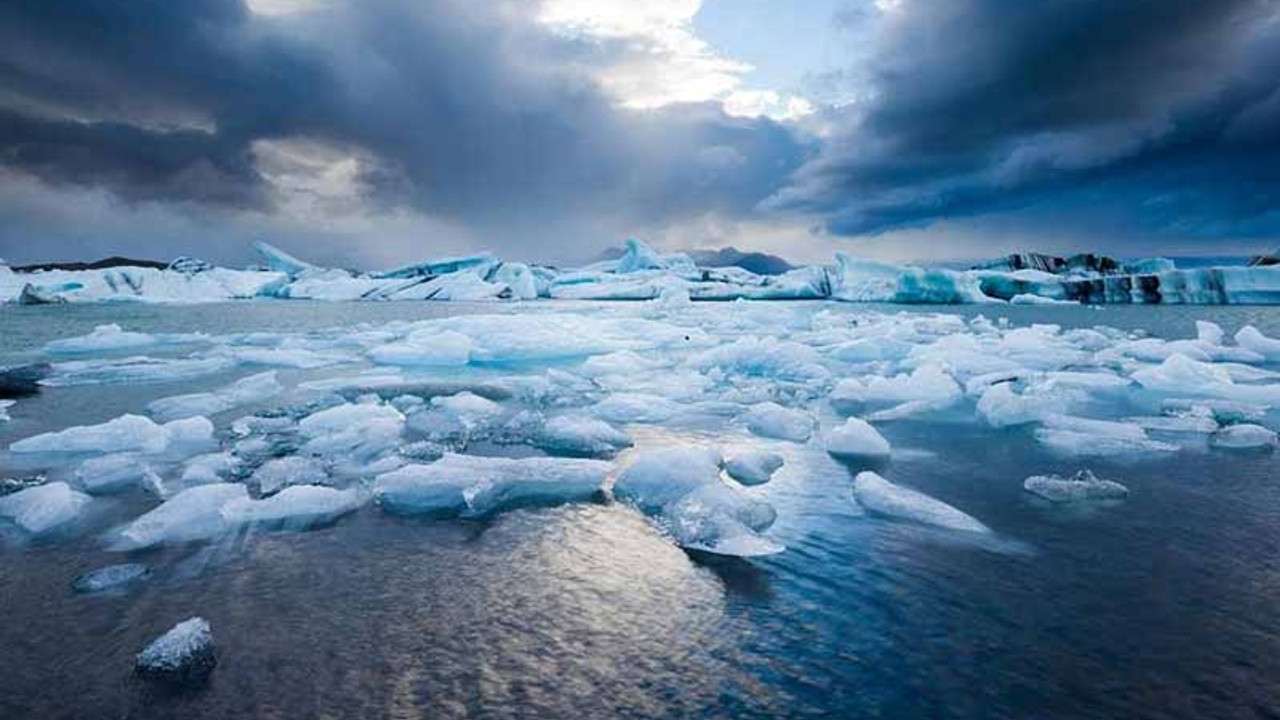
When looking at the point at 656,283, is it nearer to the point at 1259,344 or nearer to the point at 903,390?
the point at 1259,344

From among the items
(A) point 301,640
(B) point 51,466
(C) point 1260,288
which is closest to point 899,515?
(A) point 301,640

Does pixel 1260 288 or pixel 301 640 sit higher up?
pixel 1260 288

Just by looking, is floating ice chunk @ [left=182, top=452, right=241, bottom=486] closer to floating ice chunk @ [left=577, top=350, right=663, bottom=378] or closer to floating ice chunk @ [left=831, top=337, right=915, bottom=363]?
floating ice chunk @ [left=577, top=350, right=663, bottom=378]

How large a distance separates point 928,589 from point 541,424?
4.22 meters

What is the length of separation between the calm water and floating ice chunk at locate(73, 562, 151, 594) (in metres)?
0.09

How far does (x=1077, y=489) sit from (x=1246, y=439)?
282 centimetres

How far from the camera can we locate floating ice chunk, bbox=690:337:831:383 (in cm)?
1059

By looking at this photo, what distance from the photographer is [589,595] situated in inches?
121

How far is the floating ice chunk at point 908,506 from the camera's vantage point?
3.91 meters

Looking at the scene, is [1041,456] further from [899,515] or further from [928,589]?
[928,589]

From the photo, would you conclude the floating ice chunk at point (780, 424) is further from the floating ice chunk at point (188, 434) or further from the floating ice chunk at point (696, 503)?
the floating ice chunk at point (188, 434)

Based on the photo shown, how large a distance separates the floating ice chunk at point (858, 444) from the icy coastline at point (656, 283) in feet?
102

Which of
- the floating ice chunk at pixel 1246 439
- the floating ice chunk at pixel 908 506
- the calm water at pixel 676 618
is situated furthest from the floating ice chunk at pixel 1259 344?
the floating ice chunk at pixel 908 506

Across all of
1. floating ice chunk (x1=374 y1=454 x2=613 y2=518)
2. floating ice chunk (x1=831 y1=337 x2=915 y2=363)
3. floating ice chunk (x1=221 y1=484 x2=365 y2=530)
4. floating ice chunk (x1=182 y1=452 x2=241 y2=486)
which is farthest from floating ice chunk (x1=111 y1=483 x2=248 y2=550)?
floating ice chunk (x1=831 y1=337 x2=915 y2=363)
